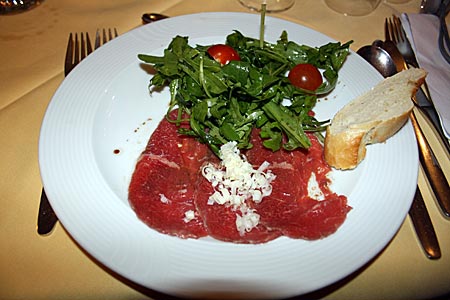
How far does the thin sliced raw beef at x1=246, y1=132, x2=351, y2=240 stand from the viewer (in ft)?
5.26

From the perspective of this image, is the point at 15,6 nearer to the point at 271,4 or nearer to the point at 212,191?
the point at 271,4

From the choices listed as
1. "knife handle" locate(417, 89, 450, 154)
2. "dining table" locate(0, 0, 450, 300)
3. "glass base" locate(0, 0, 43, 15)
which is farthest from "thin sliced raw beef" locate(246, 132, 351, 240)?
"glass base" locate(0, 0, 43, 15)

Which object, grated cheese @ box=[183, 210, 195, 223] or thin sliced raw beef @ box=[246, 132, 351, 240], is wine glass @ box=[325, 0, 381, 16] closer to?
thin sliced raw beef @ box=[246, 132, 351, 240]

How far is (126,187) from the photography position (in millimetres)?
1786

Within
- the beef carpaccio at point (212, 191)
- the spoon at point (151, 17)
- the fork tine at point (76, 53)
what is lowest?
the beef carpaccio at point (212, 191)

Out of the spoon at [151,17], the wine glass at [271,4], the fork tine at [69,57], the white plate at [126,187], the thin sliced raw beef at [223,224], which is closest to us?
the white plate at [126,187]

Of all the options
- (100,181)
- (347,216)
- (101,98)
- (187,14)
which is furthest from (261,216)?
(187,14)

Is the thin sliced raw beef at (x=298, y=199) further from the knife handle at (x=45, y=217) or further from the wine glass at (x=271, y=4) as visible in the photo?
the wine glass at (x=271, y=4)

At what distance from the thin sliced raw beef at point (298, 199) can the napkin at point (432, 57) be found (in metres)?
0.71

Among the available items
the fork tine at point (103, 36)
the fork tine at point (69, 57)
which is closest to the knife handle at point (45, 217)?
the fork tine at point (69, 57)

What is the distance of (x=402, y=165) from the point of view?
1.81 metres

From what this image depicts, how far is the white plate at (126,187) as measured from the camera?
142 centimetres

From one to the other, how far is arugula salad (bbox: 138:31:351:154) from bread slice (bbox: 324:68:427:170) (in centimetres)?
11

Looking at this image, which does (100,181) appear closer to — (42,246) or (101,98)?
(42,246)
